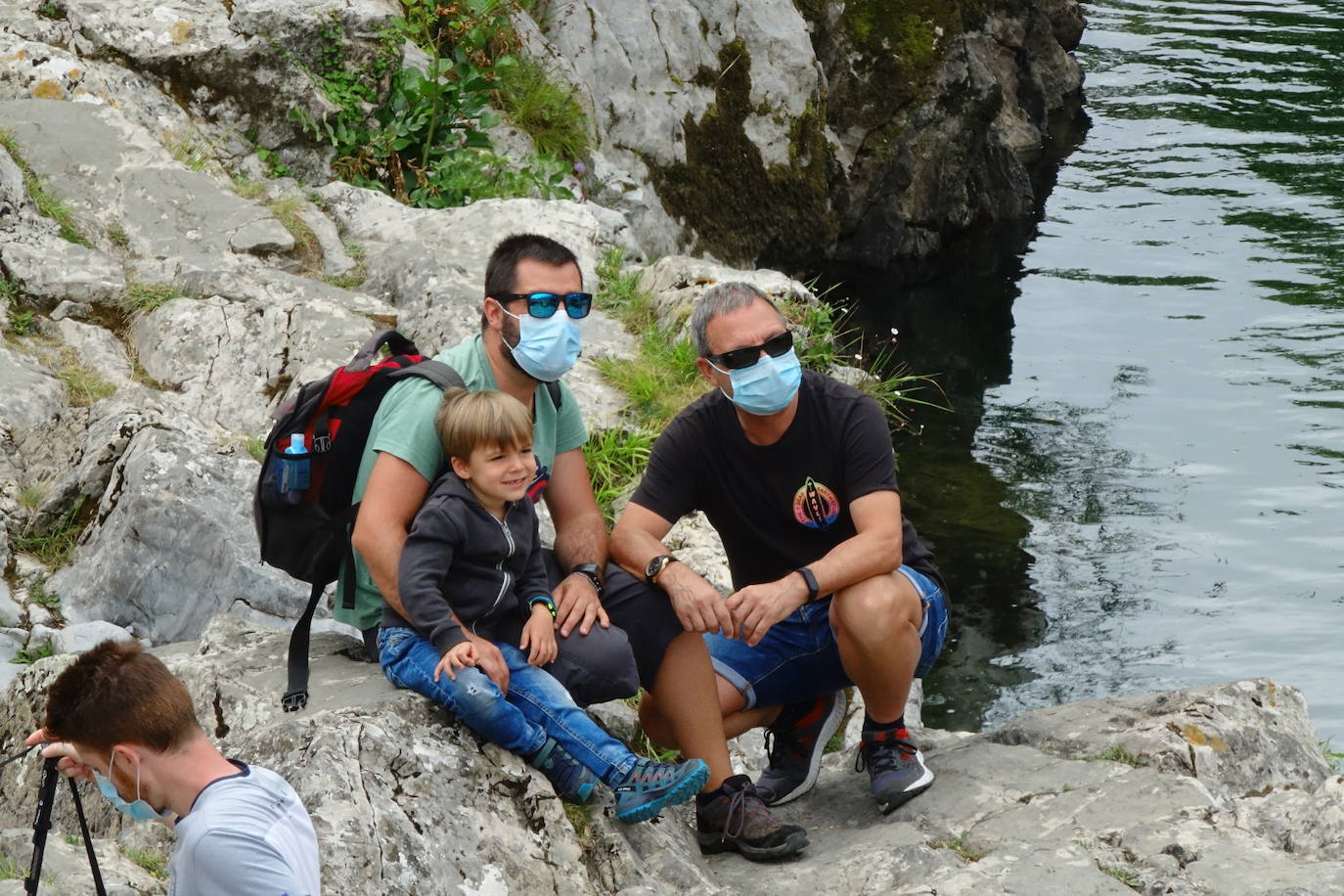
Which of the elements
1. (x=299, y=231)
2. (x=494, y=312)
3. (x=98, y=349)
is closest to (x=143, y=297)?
(x=98, y=349)

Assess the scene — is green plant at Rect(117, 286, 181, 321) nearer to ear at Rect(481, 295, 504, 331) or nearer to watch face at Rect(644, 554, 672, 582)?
ear at Rect(481, 295, 504, 331)

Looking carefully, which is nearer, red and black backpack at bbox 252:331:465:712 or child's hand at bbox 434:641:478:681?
child's hand at bbox 434:641:478:681

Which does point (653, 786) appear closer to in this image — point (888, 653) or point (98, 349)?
point (888, 653)

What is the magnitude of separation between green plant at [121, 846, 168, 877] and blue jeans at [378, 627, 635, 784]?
31.4 inches

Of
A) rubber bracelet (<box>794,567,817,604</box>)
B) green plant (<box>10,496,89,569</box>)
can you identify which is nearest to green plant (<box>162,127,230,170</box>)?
green plant (<box>10,496,89,569</box>)

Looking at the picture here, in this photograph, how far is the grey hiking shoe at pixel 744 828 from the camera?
438 cm

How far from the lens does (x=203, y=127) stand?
9.34 meters

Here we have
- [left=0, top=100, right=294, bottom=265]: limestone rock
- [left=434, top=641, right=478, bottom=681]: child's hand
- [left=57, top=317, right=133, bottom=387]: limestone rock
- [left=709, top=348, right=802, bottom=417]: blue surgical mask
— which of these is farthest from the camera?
[left=0, top=100, right=294, bottom=265]: limestone rock

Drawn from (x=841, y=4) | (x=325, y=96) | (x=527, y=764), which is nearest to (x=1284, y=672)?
(x=527, y=764)

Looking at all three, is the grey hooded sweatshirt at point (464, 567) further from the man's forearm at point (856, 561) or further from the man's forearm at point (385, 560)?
the man's forearm at point (856, 561)

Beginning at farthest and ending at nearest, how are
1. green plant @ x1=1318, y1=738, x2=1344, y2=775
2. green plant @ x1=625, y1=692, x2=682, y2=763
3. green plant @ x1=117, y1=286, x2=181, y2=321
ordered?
green plant @ x1=117, y1=286, x2=181, y2=321 → green plant @ x1=1318, y1=738, x2=1344, y2=775 → green plant @ x1=625, y1=692, x2=682, y2=763

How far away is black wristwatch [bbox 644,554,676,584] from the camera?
14.9 feet

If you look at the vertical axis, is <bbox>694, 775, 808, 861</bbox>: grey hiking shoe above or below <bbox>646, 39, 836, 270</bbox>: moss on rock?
below

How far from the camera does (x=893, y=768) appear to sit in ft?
15.4
